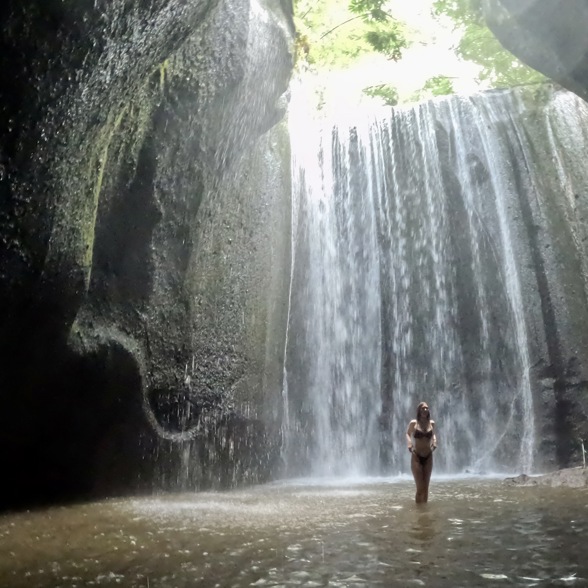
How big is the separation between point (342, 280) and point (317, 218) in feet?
4.32

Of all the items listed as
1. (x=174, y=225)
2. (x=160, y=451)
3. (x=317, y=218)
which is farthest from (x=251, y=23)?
(x=160, y=451)

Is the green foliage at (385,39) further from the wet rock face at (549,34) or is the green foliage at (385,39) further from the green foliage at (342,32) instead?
the wet rock face at (549,34)

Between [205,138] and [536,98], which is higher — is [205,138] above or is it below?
below

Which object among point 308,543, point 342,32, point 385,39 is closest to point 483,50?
point 385,39

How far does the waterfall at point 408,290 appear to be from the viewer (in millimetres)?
11445

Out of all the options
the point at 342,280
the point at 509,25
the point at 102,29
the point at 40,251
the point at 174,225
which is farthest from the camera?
the point at 342,280

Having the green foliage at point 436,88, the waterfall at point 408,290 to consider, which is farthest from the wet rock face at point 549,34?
the green foliage at point 436,88

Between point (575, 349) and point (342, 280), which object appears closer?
point (575, 349)

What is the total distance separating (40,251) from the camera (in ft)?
17.7

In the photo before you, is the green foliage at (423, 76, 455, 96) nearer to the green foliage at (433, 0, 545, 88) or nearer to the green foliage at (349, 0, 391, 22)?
the green foliage at (433, 0, 545, 88)

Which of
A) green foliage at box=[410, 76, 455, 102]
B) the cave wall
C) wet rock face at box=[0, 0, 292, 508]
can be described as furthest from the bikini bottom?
green foliage at box=[410, 76, 455, 102]

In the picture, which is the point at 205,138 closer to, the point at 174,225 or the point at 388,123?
the point at 174,225

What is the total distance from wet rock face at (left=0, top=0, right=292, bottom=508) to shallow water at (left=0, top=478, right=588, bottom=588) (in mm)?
941

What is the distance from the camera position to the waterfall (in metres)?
11.4
